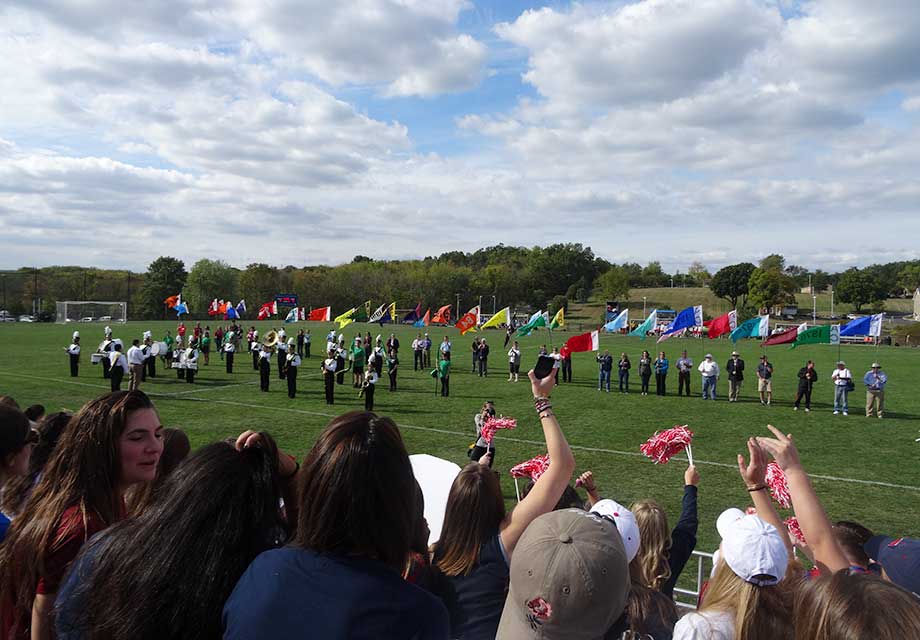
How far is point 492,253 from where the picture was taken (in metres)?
157

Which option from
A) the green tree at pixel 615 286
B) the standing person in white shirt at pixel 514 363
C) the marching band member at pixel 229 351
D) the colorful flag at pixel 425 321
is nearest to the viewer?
the marching band member at pixel 229 351

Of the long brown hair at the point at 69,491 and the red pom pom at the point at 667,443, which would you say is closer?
the long brown hair at the point at 69,491

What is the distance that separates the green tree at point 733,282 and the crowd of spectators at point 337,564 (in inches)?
3952

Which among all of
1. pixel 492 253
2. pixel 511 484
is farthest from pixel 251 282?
pixel 511 484

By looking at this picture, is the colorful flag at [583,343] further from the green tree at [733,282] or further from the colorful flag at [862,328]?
the green tree at [733,282]

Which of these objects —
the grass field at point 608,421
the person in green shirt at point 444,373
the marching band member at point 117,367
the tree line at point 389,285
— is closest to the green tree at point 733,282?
the tree line at point 389,285

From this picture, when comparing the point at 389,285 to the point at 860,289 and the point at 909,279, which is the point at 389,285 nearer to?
the point at 860,289

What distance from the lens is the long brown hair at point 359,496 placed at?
1.75 metres

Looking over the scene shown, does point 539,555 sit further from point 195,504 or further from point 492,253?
point 492,253

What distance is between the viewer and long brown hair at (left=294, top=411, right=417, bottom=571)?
1.75 metres

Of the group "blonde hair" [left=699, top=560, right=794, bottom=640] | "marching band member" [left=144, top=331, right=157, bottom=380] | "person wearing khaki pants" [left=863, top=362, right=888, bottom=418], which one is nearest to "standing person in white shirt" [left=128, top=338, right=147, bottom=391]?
"marching band member" [left=144, top=331, right=157, bottom=380]

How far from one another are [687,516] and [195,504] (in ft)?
10.4

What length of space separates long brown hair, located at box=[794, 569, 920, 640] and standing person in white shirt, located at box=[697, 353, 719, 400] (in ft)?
67.3

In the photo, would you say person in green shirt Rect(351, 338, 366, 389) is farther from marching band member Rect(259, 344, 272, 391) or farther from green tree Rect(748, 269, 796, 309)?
green tree Rect(748, 269, 796, 309)
